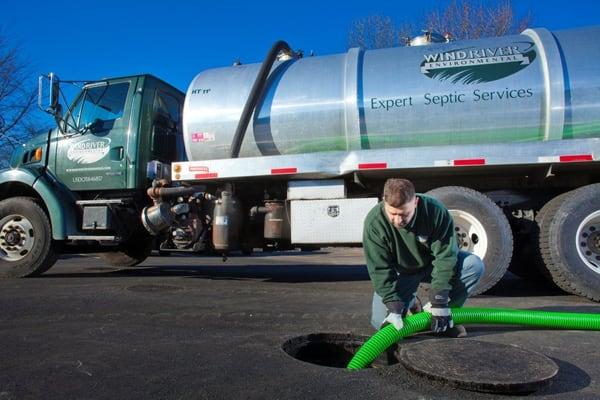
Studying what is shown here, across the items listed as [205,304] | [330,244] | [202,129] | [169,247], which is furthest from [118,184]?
[330,244]

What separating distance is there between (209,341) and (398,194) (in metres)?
1.67

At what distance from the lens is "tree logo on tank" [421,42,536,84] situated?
4.93 m

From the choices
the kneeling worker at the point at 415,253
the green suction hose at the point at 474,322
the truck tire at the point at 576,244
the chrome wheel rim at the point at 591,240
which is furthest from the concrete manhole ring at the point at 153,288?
the chrome wheel rim at the point at 591,240

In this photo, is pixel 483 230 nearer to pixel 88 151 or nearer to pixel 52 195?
pixel 88 151

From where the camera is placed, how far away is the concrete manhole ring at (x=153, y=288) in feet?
17.7

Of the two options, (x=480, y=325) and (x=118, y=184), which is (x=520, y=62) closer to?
(x=480, y=325)

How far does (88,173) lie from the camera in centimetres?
647

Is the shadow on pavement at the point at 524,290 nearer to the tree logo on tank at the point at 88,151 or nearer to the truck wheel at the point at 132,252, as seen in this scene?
the truck wheel at the point at 132,252

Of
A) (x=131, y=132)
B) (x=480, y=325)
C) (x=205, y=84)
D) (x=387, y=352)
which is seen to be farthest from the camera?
(x=131, y=132)

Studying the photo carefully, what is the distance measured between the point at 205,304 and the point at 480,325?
256 cm

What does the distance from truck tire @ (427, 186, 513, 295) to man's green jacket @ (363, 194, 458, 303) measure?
1790mm

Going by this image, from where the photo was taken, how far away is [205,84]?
580 centimetres

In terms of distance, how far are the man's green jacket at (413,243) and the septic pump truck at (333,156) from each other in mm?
1858

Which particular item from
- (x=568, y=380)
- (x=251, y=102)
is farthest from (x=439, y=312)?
(x=251, y=102)
